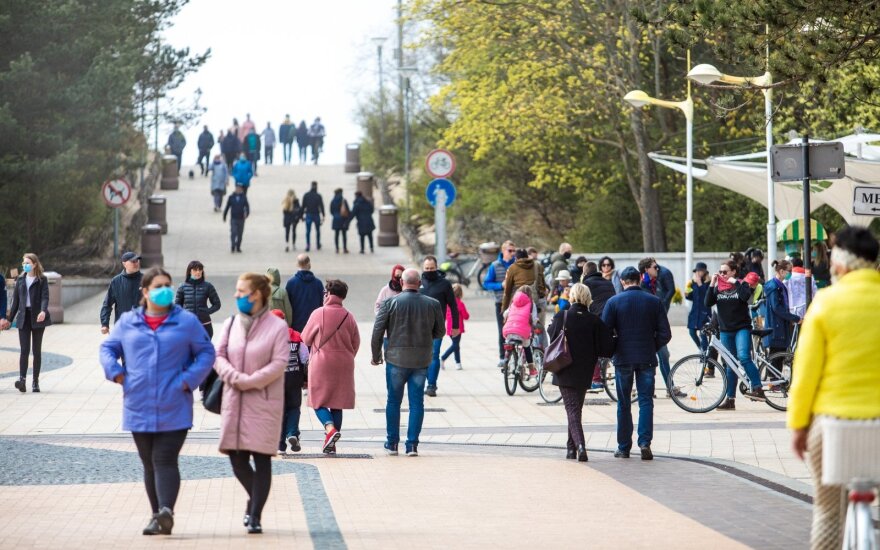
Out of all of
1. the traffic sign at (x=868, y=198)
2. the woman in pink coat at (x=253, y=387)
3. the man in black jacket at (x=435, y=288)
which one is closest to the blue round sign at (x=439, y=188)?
the man in black jacket at (x=435, y=288)

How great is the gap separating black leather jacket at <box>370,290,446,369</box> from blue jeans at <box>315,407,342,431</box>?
0.58 m

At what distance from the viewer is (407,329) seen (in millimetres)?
13977

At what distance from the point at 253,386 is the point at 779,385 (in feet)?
31.7

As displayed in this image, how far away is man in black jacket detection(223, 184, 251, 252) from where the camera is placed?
40141 millimetres

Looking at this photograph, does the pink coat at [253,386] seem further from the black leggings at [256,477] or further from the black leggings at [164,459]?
the black leggings at [164,459]

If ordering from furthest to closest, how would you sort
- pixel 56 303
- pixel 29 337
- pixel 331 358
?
1. pixel 56 303
2. pixel 29 337
3. pixel 331 358

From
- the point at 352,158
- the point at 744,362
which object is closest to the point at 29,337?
the point at 744,362

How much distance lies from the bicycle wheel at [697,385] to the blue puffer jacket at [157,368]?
30.1 feet

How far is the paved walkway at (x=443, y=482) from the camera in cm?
934

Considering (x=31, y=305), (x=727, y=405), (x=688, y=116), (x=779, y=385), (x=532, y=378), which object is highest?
(x=688, y=116)

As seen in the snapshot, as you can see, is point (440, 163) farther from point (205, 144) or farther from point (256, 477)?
point (205, 144)

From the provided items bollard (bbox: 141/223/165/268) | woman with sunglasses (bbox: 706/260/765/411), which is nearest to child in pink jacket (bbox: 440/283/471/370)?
woman with sunglasses (bbox: 706/260/765/411)

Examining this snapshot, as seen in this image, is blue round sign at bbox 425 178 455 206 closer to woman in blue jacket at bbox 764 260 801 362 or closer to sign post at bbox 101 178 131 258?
sign post at bbox 101 178 131 258

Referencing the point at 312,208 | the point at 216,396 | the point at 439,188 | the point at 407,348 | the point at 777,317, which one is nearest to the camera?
the point at 216,396
